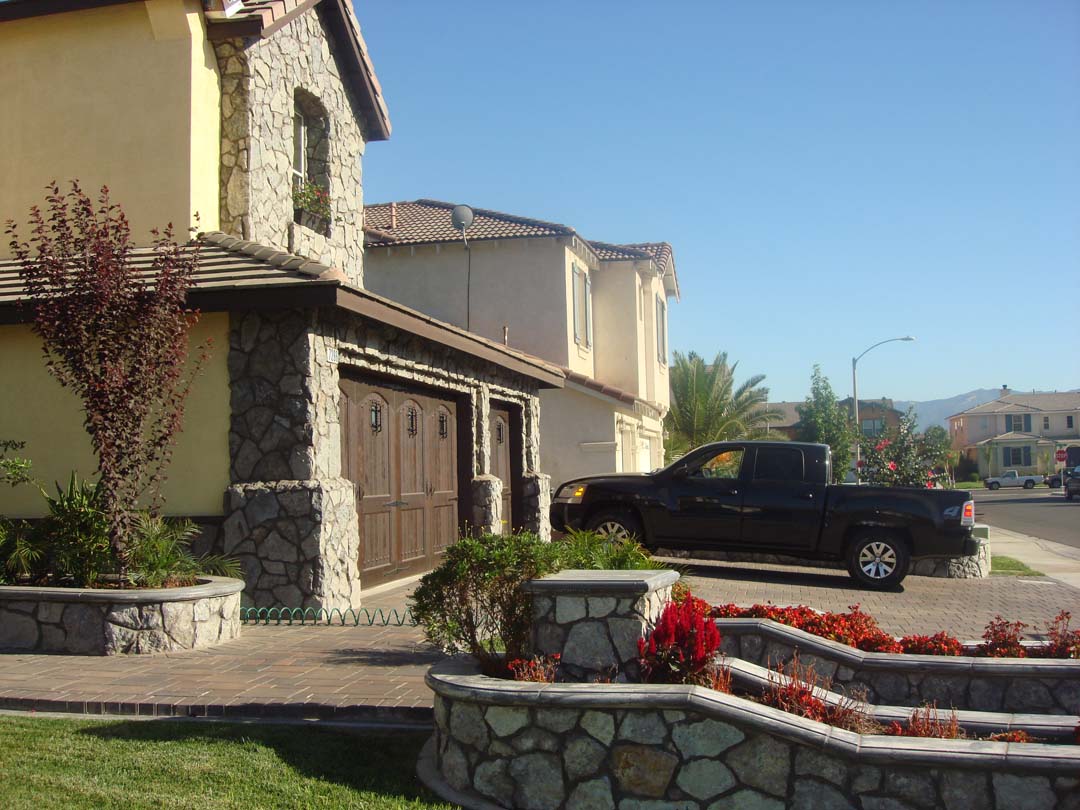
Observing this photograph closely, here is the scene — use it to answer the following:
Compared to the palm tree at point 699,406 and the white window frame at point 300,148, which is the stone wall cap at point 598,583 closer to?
the white window frame at point 300,148

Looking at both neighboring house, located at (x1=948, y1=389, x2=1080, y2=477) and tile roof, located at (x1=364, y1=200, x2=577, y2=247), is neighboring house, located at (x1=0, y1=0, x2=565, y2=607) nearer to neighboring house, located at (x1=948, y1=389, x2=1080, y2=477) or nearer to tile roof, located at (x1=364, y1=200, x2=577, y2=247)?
tile roof, located at (x1=364, y1=200, x2=577, y2=247)

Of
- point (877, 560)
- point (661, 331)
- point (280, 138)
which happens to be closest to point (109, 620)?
point (280, 138)

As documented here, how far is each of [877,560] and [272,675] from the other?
9201mm

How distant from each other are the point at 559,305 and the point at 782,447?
34.6ft

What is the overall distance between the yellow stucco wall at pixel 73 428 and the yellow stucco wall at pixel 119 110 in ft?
6.02

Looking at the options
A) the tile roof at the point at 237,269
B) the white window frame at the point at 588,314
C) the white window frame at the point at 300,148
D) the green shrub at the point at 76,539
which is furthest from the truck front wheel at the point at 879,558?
the white window frame at the point at 588,314

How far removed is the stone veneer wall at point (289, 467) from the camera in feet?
33.7

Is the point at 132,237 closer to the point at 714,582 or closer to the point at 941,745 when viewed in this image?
the point at 714,582

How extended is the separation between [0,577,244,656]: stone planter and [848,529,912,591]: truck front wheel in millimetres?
8720

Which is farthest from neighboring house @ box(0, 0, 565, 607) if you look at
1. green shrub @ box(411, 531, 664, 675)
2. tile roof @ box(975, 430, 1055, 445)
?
tile roof @ box(975, 430, 1055, 445)

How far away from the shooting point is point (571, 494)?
15.2m

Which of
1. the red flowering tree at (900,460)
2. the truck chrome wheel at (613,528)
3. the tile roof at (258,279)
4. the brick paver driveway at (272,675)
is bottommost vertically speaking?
the brick paver driveway at (272,675)

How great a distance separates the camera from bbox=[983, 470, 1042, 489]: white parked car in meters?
71.6

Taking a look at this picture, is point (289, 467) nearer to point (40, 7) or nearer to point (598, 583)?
point (598, 583)
